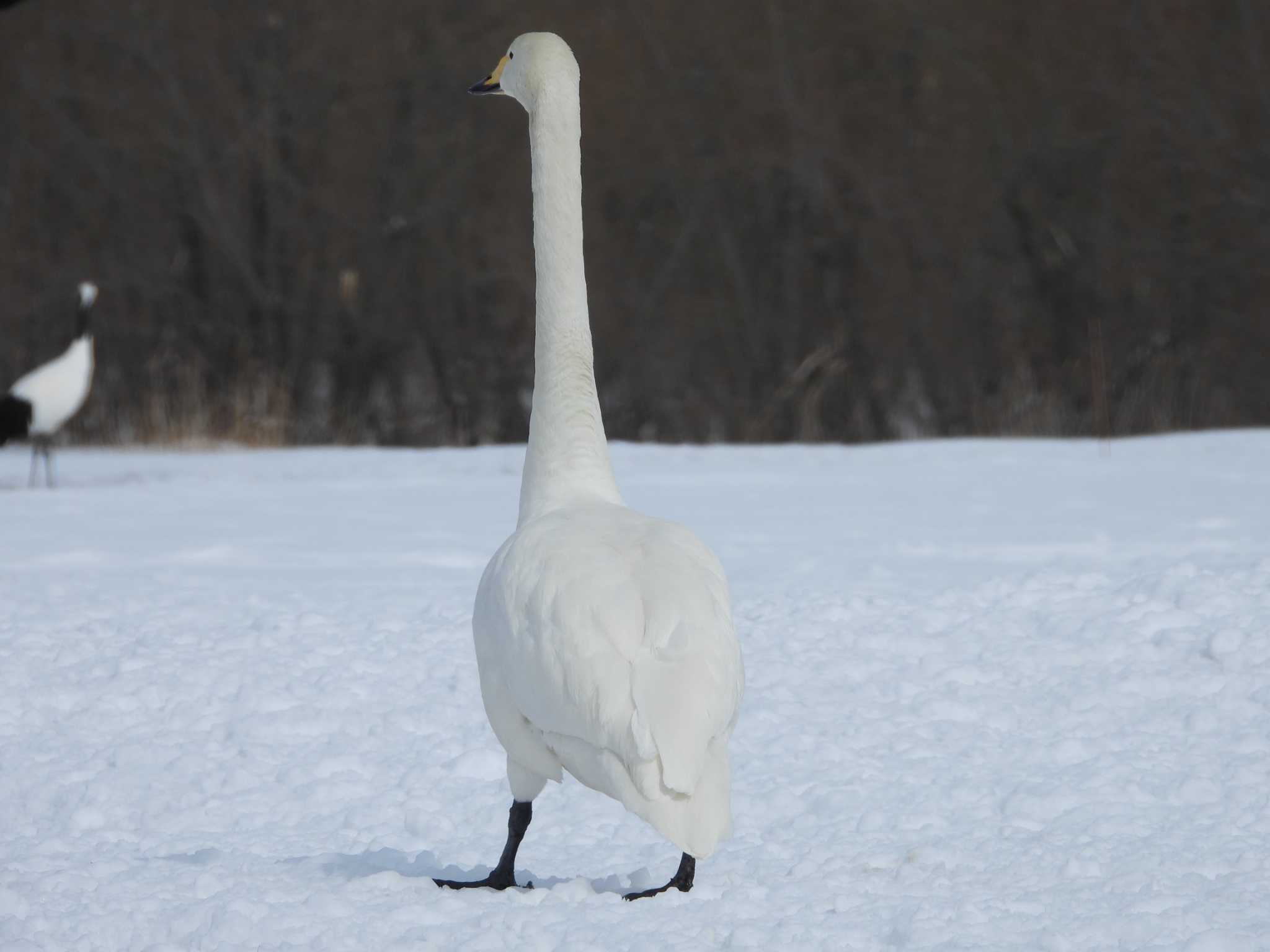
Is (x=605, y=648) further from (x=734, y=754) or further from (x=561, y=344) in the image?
(x=734, y=754)

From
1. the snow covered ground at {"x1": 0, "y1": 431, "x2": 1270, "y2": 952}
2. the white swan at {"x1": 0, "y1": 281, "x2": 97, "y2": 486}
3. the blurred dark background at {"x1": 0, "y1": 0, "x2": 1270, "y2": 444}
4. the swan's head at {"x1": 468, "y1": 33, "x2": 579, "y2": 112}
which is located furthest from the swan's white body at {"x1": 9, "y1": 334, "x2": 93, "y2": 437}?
the swan's head at {"x1": 468, "y1": 33, "x2": 579, "y2": 112}

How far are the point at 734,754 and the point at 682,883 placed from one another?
1678mm

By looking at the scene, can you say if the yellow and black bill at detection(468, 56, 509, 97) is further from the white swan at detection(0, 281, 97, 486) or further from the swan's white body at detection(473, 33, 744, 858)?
the white swan at detection(0, 281, 97, 486)

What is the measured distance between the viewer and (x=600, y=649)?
335 centimetres

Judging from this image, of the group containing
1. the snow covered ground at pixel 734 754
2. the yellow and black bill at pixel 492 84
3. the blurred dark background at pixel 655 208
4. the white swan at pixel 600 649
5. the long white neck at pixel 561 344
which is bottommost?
the snow covered ground at pixel 734 754

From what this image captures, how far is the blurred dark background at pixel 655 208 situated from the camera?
2155 centimetres

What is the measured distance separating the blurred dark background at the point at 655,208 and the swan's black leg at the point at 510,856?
16.1 metres

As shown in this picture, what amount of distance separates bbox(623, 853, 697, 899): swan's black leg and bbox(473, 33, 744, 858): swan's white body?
0.32 m

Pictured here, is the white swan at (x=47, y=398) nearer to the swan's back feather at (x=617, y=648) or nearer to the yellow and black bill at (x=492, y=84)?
the yellow and black bill at (x=492, y=84)

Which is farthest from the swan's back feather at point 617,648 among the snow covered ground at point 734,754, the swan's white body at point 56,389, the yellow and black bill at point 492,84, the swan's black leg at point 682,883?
the swan's white body at point 56,389

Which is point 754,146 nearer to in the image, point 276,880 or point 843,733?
point 843,733

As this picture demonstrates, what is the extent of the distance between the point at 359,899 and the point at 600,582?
914mm

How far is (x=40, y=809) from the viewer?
4.88 meters

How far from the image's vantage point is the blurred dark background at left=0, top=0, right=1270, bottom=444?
21.5 meters
